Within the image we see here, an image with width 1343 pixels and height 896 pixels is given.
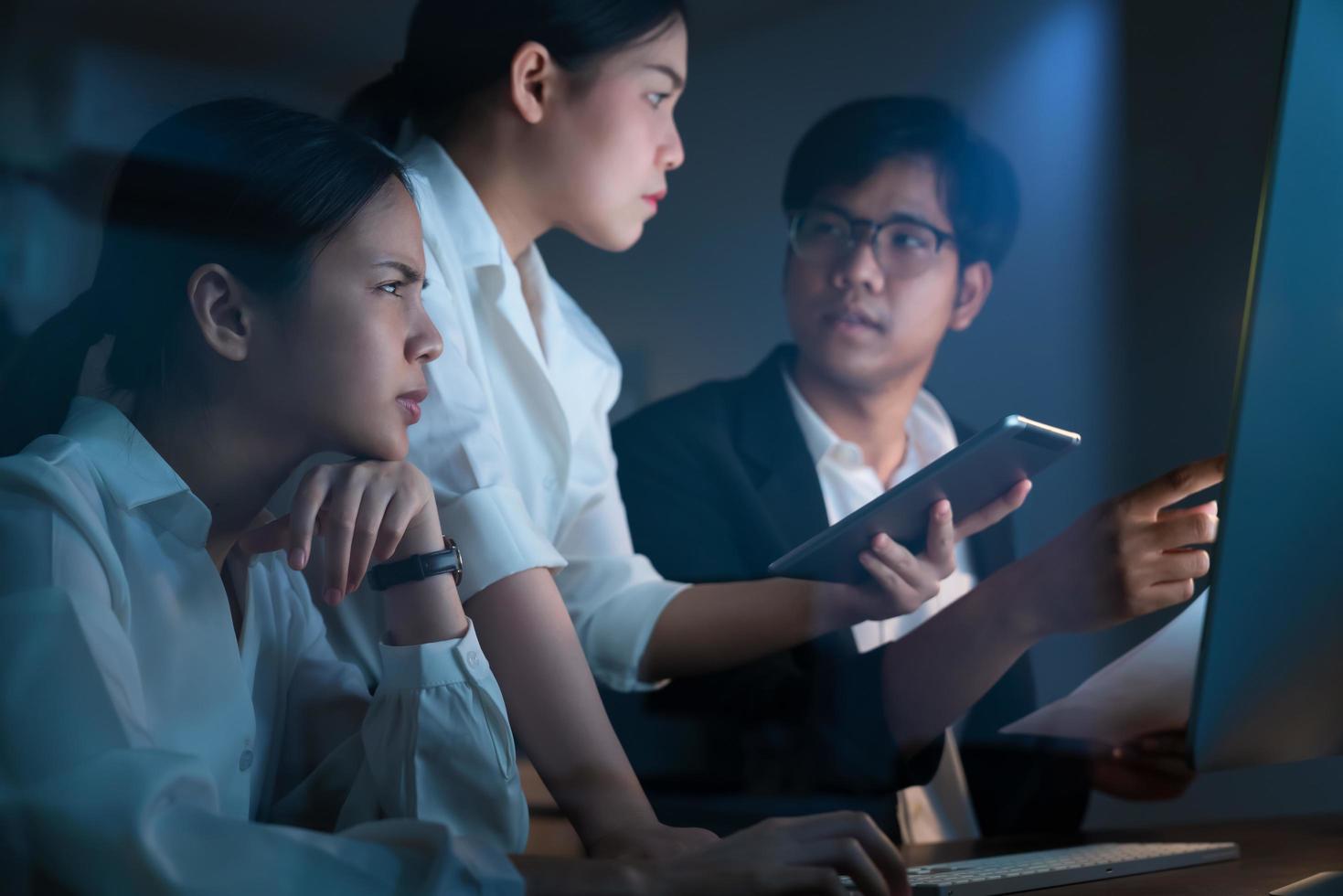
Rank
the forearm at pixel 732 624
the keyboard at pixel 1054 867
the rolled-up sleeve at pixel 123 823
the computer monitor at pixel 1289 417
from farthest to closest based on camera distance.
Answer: the forearm at pixel 732 624
the keyboard at pixel 1054 867
the computer monitor at pixel 1289 417
the rolled-up sleeve at pixel 123 823

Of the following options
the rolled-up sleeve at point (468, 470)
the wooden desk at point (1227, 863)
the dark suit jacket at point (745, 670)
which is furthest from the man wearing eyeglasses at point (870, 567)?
the rolled-up sleeve at point (468, 470)

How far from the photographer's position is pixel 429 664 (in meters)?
0.87

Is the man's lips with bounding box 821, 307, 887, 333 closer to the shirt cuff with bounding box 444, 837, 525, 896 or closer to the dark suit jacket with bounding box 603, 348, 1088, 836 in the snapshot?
the dark suit jacket with bounding box 603, 348, 1088, 836

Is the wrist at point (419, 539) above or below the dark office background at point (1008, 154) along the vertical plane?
below

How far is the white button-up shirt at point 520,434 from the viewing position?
95cm

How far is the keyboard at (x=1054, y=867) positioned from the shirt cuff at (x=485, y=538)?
0.40 meters

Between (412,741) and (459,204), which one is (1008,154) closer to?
(459,204)

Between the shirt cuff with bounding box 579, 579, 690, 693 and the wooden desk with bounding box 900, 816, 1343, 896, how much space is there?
0.32 m

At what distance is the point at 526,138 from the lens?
1.08m

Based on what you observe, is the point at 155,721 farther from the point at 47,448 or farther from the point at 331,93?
the point at 331,93

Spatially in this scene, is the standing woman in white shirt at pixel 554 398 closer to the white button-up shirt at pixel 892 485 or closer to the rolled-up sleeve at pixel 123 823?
the white button-up shirt at pixel 892 485

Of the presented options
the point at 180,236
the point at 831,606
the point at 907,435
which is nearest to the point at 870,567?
the point at 831,606

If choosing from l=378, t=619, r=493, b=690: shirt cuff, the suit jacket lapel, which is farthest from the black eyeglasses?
l=378, t=619, r=493, b=690: shirt cuff

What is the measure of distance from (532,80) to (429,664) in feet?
1.81
